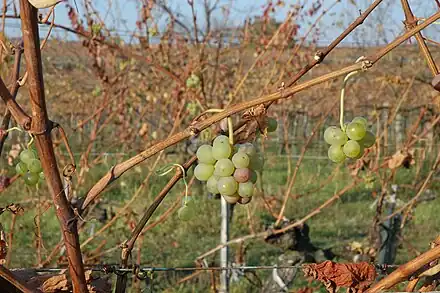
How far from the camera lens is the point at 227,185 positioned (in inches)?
34.9

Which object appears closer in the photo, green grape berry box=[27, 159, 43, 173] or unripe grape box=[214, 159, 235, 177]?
unripe grape box=[214, 159, 235, 177]

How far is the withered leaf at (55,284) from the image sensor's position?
91cm

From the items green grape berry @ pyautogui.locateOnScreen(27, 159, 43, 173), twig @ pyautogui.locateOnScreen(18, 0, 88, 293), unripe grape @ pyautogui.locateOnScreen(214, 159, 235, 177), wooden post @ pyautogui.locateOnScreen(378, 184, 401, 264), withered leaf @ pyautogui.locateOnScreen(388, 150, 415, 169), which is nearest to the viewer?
twig @ pyautogui.locateOnScreen(18, 0, 88, 293)

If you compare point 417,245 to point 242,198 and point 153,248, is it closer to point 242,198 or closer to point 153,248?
point 153,248

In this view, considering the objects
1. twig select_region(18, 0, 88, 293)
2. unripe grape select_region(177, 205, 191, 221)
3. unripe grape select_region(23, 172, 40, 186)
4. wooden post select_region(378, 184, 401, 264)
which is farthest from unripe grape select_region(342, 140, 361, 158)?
wooden post select_region(378, 184, 401, 264)

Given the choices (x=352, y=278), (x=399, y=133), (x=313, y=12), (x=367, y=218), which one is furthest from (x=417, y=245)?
(x=399, y=133)

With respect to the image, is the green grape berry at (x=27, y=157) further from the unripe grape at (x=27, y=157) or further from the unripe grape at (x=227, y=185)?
the unripe grape at (x=227, y=185)

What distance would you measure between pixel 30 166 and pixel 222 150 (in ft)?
1.04

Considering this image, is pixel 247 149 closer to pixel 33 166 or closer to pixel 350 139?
pixel 350 139

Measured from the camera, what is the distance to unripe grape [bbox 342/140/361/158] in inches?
35.2

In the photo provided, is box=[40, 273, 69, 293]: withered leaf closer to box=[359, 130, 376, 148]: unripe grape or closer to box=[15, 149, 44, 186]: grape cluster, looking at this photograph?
box=[15, 149, 44, 186]: grape cluster

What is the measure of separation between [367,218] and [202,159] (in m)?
5.73

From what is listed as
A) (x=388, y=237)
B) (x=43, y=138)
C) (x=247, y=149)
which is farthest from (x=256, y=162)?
(x=388, y=237)

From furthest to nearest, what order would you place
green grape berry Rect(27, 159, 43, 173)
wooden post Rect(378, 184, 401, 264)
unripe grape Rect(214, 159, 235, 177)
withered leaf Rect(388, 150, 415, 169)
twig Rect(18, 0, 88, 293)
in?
wooden post Rect(378, 184, 401, 264) < withered leaf Rect(388, 150, 415, 169) < green grape berry Rect(27, 159, 43, 173) < unripe grape Rect(214, 159, 235, 177) < twig Rect(18, 0, 88, 293)
